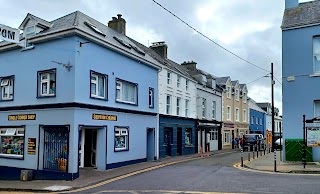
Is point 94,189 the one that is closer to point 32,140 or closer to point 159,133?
point 32,140

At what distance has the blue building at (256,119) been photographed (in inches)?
2089

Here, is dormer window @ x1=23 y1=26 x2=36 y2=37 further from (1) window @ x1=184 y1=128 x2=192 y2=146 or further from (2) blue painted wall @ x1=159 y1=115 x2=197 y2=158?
(1) window @ x1=184 y1=128 x2=192 y2=146

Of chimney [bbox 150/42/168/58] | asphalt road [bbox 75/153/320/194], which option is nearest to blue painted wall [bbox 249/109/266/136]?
chimney [bbox 150/42/168/58]

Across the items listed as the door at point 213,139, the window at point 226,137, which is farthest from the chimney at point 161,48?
the window at point 226,137

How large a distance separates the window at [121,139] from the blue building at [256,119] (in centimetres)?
3370

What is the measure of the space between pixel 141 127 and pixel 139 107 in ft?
4.52

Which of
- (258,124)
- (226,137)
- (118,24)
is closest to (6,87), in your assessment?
(118,24)

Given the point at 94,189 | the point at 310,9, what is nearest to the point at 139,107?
the point at 94,189

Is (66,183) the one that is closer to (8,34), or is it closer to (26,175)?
(26,175)

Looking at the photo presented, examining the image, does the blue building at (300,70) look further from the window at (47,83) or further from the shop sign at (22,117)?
the shop sign at (22,117)

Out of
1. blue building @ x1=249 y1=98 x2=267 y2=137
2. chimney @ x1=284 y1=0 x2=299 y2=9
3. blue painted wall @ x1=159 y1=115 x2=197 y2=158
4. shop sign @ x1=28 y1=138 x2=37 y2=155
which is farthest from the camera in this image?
blue building @ x1=249 y1=98 x2=267 y2=137

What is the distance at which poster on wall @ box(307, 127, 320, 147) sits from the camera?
18688mm

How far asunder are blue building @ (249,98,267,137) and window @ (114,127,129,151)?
33695 mm

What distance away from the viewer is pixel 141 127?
79.3ft
